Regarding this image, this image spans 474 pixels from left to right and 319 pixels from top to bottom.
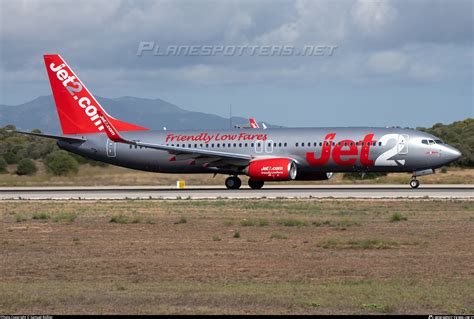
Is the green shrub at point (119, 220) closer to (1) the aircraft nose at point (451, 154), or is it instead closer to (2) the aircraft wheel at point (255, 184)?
(2) the aircraft wheel at point (255, 184)

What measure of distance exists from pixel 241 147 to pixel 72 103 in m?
11.6

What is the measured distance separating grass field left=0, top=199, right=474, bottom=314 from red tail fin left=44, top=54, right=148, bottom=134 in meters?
20.6

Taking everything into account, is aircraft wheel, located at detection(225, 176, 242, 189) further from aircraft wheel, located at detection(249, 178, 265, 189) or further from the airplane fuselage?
aircraft wheel, located at detection(249, 178, 265, 189)

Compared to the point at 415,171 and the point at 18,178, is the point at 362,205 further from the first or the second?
the point at 18,178

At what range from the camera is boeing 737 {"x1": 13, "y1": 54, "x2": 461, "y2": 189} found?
160 feet

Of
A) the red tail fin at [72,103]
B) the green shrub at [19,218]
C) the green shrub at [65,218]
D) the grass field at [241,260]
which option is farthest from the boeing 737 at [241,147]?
the green shrub at [19,218]

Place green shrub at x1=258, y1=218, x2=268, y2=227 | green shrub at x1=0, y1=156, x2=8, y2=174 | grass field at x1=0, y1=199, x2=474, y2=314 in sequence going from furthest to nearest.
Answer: green shrub at x1=0, y1=156, x2=8, y2=174, green shrub at x1=258, y1=218, x2=268, y2=227, grass field at x1=0, y1=199, x2=474, y2=314

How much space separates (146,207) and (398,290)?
22341 mm

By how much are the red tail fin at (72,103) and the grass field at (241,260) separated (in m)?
20.6

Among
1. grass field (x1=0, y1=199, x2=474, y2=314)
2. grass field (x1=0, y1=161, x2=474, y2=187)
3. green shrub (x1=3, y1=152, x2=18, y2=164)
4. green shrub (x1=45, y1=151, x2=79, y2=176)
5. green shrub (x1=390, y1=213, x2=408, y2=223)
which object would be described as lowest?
grass field (x1=0, y1=199, x2=474, y2=314)

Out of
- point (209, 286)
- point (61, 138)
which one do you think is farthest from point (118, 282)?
point (61, 138)

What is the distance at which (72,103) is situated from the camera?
56281 millimetres

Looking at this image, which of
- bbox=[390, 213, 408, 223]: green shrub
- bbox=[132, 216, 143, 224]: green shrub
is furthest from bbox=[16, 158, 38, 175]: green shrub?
bbox=[390, 213, 408, 223]: green shrub

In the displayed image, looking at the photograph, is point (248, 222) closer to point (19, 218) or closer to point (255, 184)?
point (19, 218)
